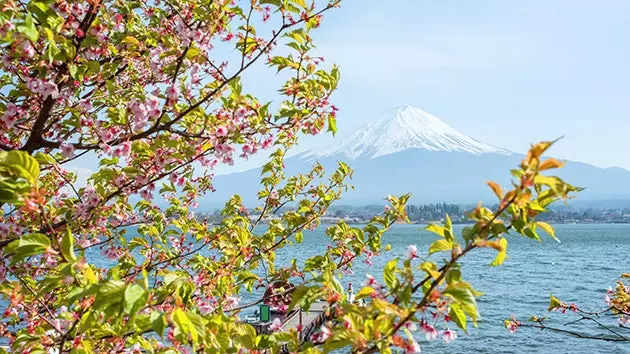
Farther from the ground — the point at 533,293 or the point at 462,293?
the point at 462,293

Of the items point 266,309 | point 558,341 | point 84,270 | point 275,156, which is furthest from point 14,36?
point 558,341

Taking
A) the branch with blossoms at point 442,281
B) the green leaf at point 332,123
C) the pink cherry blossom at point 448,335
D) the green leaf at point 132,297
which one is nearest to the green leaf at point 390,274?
the branch with blossoms at point 442,281

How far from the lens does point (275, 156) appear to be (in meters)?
5.11

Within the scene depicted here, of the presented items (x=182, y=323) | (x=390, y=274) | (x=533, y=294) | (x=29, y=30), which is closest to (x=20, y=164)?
(x=29, y=30)

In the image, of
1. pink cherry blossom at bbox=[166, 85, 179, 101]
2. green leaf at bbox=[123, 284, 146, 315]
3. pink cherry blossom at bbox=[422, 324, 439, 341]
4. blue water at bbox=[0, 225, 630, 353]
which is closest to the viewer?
green leaf at bbox=[123, 284, 146, 315]

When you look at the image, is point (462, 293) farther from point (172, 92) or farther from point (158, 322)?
point (172, 92)

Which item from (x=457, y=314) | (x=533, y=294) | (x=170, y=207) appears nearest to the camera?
(x=457, y=314)

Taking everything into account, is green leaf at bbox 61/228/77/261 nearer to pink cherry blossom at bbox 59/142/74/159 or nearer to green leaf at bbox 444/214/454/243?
green leaf at bbox 444/214/454/243

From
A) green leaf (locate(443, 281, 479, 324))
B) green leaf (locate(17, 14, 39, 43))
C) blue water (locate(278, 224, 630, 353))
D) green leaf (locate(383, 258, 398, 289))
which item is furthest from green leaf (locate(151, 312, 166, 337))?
blue water (locate(278, 224, 630, 353))

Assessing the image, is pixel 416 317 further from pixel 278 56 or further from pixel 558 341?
pixel 558 341

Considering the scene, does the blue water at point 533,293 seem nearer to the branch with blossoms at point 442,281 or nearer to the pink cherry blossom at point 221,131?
the branch with blossoms at point 442,281

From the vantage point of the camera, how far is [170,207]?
495cm

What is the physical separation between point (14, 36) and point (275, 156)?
2.93 m

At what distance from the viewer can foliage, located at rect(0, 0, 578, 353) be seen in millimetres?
1723
